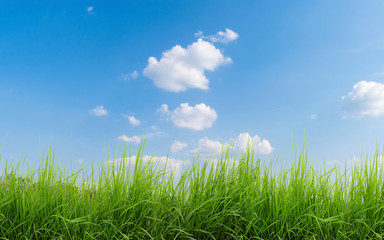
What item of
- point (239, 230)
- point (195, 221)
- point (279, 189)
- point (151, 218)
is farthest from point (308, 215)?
point (151, 218)

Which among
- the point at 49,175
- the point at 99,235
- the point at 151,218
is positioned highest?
the point at 49,175

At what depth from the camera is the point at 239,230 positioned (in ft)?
11.4

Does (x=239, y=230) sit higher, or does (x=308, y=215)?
(x=308, y=215)

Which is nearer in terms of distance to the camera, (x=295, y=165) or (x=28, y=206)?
(x=28, y=206)

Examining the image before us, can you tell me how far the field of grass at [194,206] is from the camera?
350cm

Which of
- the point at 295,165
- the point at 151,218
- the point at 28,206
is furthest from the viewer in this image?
the point at 295,165

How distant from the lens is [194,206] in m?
3.56

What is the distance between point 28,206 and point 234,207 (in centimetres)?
210

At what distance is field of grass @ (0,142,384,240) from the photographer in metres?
3.50

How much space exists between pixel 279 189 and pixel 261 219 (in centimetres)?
40

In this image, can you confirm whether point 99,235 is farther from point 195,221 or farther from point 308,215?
point 308,215

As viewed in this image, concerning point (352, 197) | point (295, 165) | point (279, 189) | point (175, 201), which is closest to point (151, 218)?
point (175, 201)

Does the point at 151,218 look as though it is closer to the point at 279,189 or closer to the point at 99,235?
the point at 99,235

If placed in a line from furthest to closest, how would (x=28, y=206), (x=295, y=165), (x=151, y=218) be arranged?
(x=295, y=165) < (x=28, y=206) < (x=151, y=218)
